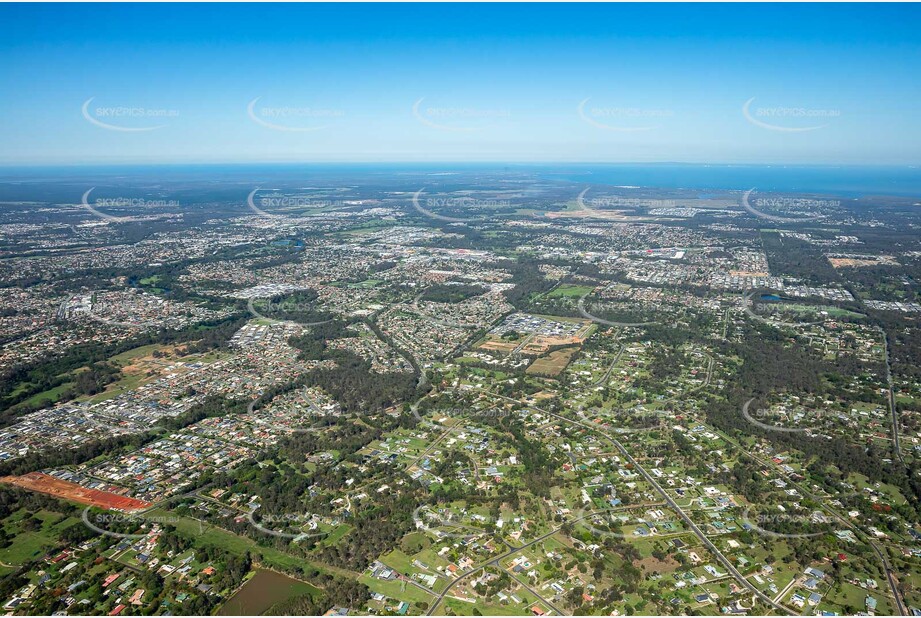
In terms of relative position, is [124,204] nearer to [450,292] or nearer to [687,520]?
[450,292]

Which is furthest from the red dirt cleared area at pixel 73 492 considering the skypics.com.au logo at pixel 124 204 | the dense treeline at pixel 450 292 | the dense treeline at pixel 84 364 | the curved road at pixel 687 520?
the skypics.com.au logo at pixel 124 204

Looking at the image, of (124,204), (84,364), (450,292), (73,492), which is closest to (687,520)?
(73,492)

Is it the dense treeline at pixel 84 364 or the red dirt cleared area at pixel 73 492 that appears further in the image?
the dense treeline at pixel 84 364

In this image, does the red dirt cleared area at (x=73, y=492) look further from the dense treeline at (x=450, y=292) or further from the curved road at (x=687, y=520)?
the dense treeline at (x=450, y=292)

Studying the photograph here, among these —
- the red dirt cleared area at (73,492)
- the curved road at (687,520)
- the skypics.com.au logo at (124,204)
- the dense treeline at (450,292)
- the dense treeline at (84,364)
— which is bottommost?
the curved road at (687,520)

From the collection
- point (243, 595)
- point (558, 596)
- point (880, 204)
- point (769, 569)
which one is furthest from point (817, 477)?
point (880, 204)

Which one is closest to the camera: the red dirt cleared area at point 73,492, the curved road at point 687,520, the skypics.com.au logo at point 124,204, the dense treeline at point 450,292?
the curved road at point 687,520

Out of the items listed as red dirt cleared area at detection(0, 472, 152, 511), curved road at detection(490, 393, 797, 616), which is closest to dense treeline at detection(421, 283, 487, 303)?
curved road at detection(490, 393, 797, 616)

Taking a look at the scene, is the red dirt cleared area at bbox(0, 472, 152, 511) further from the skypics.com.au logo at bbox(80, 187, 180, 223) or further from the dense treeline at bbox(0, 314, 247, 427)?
the skypics.com.au logo at bbox(80, 187, 180, 223)
